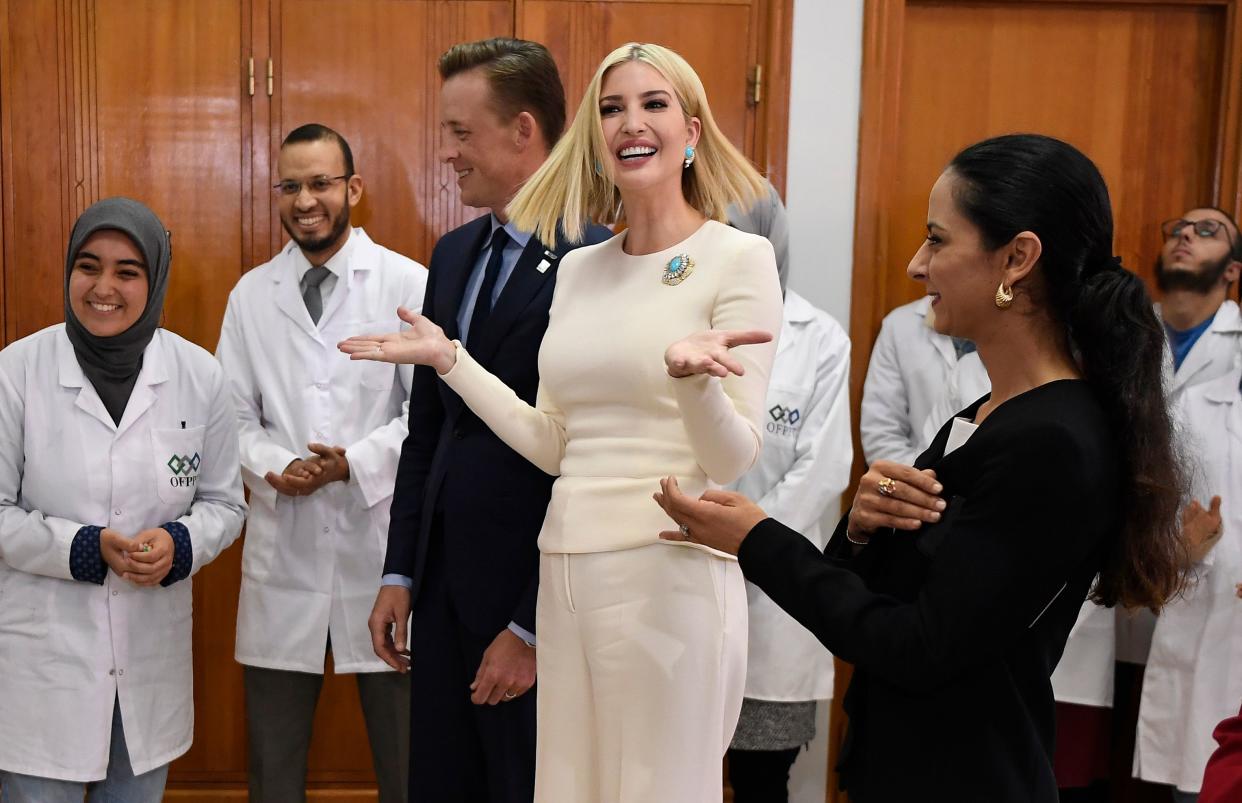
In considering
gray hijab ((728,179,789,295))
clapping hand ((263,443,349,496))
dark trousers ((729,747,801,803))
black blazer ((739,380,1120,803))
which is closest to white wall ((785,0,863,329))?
gray hijab ((728,179,789,295))

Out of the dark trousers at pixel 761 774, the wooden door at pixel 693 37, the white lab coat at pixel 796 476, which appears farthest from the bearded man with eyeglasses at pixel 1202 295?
the dark trousers at pixel 761 774

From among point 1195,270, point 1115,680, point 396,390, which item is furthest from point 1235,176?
point 396,390

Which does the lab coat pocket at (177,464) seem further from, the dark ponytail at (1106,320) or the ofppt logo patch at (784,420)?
the dark ponytail at (1106,320)

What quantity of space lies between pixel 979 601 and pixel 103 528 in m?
1.95

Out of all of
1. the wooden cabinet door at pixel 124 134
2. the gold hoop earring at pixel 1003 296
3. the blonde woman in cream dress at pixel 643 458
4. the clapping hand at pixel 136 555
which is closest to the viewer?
the gold hoop earring at pixel 1003 296

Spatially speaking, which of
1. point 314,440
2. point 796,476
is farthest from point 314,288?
point 796,476

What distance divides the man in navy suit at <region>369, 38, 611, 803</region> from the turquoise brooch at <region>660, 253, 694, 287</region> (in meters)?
0.34

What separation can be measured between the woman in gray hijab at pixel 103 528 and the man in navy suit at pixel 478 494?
725 mm

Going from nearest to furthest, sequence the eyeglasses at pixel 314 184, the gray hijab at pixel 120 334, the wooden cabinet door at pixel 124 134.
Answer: the gray hijab at pixel 120 334 → the eyeglasses at pixel 314 184 → the wooden cabinet door at pixel 124 134

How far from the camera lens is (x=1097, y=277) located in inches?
53.2

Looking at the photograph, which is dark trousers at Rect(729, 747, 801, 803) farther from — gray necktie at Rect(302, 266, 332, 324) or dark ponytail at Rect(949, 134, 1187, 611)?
dark ponytail at Rect(949, 134, 1187, 611)

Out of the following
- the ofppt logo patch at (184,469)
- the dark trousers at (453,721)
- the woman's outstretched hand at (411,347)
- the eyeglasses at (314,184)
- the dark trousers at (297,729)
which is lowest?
the dark trousers at (297,729)

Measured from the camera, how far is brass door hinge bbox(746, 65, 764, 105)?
12.2ft

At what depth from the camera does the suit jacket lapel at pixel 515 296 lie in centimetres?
206
